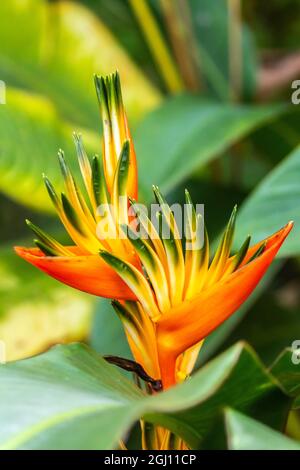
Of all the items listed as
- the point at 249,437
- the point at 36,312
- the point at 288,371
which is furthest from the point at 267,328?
the point at 249,437

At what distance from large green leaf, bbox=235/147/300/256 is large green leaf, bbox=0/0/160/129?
56 cm

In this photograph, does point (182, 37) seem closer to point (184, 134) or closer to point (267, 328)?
point (184, 134)

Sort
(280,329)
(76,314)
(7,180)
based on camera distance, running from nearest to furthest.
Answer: (7,180) < (76,314) < (280,329)

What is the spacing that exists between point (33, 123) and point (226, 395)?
0.67 m

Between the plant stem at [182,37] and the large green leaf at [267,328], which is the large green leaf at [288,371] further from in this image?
the plant stem at [182,37]

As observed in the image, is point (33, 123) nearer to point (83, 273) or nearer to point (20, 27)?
point (20, 27)

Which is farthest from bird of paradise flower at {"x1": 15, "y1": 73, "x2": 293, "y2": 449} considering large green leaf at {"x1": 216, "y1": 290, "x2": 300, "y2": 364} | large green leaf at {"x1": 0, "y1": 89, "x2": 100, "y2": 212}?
large green leaf at {"x1": 216, "y1": 290, "x2": 300, "y2": 364}

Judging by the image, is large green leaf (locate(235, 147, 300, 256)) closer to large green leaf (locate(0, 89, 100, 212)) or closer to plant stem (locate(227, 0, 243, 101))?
large green leaf (locate(0, 89, 100, 212))

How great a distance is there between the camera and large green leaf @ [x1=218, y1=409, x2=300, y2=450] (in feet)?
1.01

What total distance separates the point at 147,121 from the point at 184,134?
0.06m

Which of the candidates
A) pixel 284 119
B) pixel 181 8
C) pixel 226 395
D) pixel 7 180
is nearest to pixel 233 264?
pixel 226 395

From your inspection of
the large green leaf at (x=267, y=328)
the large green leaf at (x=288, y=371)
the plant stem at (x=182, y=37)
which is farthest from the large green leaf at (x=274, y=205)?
the plant stem at (x=182, y=37)

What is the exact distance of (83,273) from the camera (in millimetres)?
360

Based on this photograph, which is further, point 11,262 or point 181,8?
point 181,8
